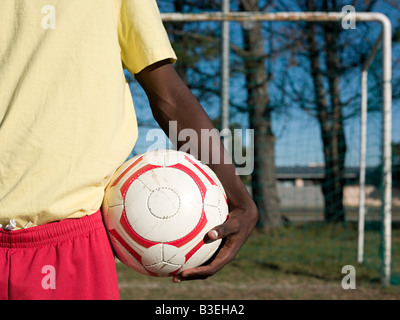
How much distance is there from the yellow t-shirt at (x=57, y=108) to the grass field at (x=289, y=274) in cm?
308

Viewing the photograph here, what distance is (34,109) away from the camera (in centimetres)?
95

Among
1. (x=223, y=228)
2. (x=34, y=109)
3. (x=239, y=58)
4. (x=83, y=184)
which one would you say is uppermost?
(x=239, y=58)

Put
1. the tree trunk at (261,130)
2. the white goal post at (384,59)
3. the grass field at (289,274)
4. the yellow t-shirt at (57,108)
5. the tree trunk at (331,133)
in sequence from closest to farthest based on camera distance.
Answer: the yellow t-shirt at (57,108) → the grass field at (289,274) → the white goal post at (384,59) → the tree trunk at (331,133) → the tree trunk at (261,130)

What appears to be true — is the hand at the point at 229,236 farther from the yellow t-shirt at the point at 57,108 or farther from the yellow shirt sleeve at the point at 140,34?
the yellow shirt sleeve at the point at 140,34

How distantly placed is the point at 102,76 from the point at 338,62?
945 cm

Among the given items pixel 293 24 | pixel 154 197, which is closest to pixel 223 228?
pixel 154 197

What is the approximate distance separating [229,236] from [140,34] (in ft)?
1.84

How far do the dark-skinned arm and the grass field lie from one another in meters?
2.78

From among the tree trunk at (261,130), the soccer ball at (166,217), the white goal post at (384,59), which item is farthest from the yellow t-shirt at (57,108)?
the tree trunk at (261,130)

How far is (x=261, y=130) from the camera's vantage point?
8.23 meters

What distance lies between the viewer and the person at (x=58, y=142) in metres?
0.94

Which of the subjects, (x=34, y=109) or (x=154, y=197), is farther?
(x=154, y=197)
